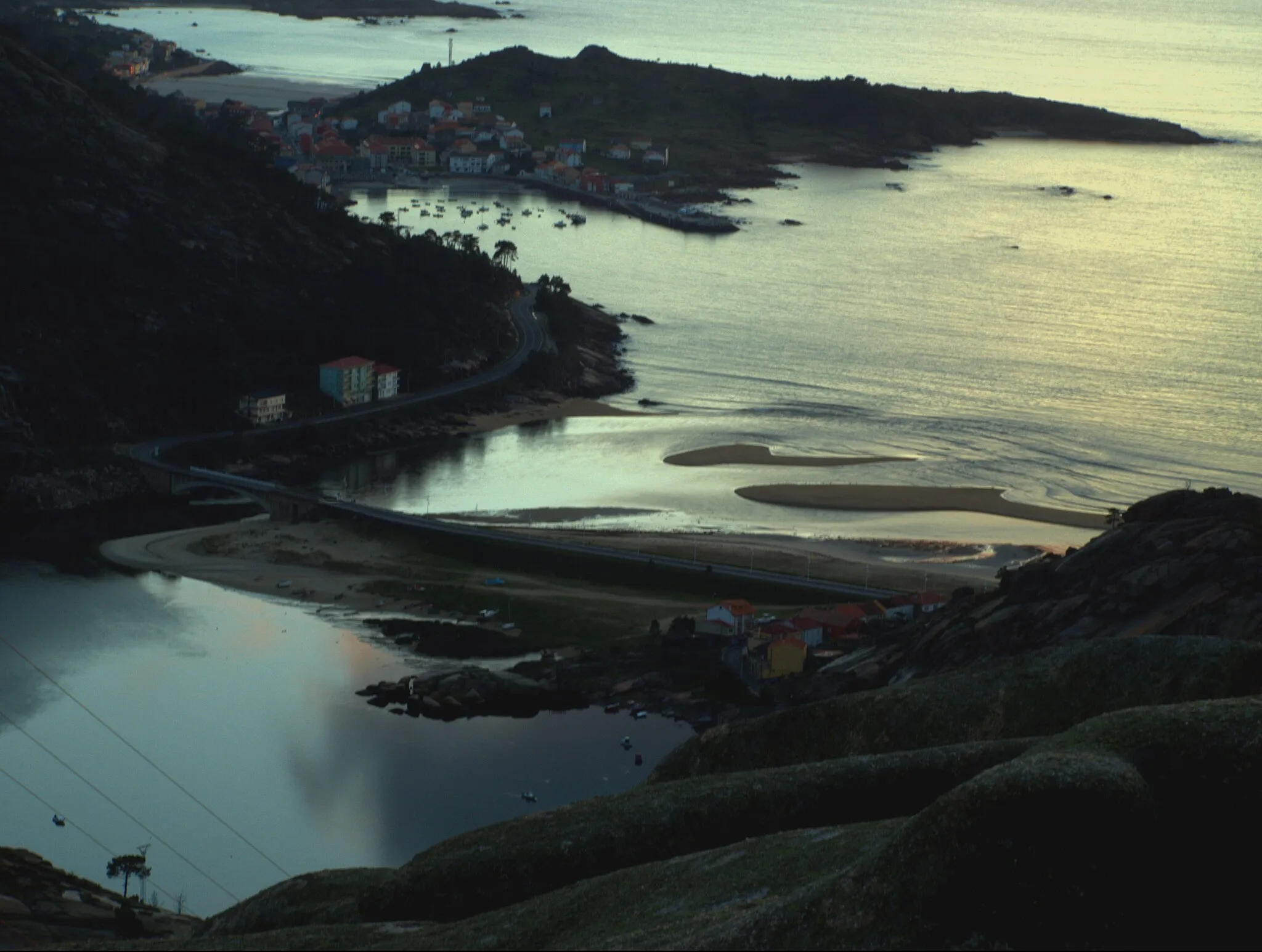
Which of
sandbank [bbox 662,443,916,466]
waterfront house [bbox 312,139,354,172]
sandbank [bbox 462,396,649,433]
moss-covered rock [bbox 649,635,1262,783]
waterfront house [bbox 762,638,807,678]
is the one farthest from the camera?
waterfront house [bbox 312,139,354,172]

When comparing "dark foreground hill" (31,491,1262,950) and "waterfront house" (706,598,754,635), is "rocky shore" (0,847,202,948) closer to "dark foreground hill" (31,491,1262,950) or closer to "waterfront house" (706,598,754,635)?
"dark foreground hill" (31,491,1262,950)

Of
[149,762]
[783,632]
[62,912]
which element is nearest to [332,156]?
[783,632]

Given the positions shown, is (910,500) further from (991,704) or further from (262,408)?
(991,704)

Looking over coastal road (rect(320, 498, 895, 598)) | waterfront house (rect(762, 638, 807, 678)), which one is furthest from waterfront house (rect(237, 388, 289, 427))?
waterfront house (rect(762, 638, 807, 678))

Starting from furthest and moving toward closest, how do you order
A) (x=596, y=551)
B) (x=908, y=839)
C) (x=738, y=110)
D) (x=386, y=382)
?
(x=738, y=110) → (x=386, y=382) → (x=596, y=551) → (x=908, y=839)

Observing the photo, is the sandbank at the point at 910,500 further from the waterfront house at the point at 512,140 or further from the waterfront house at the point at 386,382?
the waterfront house at the point at 512,140

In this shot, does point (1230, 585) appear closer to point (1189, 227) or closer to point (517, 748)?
point (517, 748)
